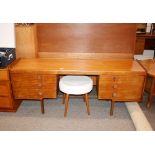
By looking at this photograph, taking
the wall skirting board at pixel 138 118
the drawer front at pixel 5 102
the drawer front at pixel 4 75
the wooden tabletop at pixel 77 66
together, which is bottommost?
the wall skirting board at pixel 138 118

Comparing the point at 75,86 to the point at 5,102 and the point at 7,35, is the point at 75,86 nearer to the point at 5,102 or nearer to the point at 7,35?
the point at 5,102

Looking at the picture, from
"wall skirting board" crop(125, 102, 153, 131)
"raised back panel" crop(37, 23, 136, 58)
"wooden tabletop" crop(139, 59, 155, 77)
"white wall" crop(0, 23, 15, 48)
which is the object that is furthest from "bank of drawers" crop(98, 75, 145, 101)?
"white wall" crop(0, 23, 15, 48)

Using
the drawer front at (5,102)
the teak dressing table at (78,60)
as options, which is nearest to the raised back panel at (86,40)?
the teak dressing table at (78,60)

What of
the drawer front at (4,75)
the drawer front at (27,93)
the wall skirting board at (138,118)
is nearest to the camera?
the wall skirting board at (138,118)

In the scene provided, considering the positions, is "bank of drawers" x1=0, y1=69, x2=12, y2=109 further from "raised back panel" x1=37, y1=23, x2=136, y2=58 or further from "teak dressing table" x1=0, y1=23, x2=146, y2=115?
"raised back panel" x1=37, y1=23, x2=136, y2=58

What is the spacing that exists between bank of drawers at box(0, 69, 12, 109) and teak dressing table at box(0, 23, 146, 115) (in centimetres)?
6

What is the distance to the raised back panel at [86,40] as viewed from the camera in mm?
2395

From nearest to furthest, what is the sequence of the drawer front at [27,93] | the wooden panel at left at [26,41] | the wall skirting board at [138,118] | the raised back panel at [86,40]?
1. the wall skirting board at [138,118]
2. the drawer front at [27,93]
3. the wooden panel at left at [26,41]
4. the raised back panel at [86,40]

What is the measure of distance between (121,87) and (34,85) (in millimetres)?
972

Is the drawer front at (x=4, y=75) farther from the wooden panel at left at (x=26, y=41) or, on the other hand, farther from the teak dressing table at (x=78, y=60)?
the wooden panel at left at (x=26, y=41)

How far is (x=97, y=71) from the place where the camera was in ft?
6.63

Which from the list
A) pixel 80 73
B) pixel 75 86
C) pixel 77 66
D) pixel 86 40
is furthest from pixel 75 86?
pixel 86 40

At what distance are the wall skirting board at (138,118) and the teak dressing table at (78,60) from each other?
15cm
